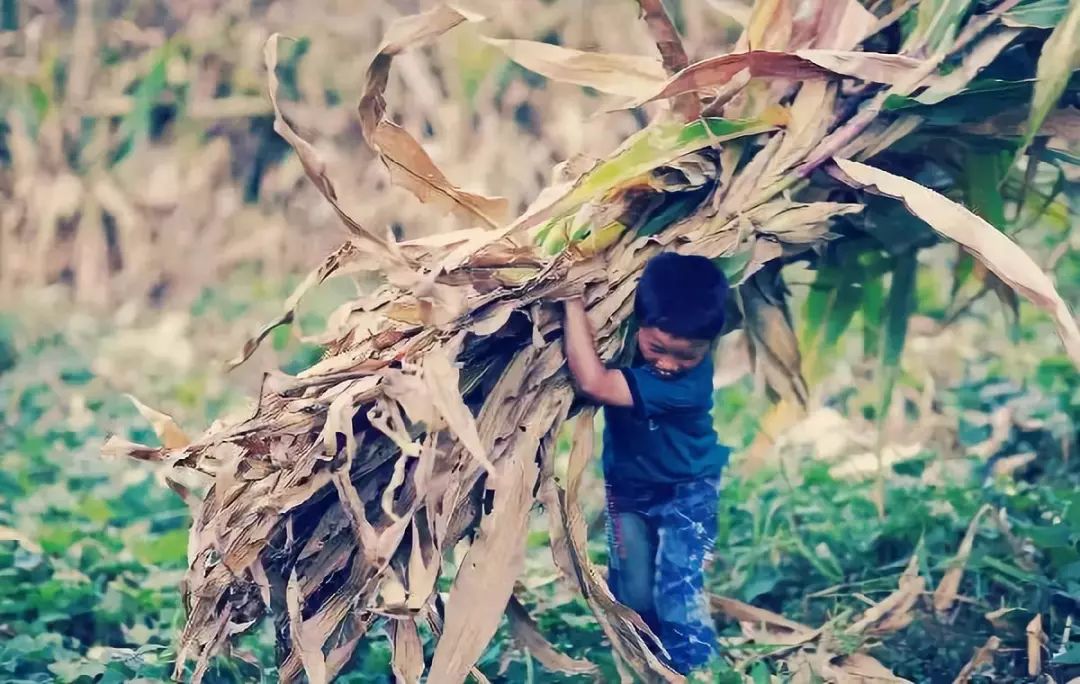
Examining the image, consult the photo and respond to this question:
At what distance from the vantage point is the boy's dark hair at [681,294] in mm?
1530

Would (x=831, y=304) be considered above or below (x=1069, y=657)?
above

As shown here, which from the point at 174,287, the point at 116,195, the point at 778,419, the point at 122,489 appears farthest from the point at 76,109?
the point at 778,419

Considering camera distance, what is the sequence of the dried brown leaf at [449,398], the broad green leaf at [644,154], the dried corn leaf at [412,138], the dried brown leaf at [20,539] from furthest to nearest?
the dried brown leaf at [20,539], the broad green leaf at [644,154], the dried corn leaf at [412,138], the dried brown leaf at [449,398]

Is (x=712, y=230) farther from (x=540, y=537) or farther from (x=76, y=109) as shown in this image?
(x=76, y=109)

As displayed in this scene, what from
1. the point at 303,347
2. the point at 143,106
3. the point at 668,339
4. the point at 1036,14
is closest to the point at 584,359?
the point at 668,339

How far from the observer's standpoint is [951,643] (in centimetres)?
187

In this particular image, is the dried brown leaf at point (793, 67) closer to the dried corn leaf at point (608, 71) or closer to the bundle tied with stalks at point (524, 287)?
the bundle tied with stalks at point (524, 287)

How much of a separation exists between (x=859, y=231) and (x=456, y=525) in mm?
739

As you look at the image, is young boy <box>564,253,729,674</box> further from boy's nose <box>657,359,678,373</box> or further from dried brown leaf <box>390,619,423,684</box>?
dried brown leaf <box>390,619,423,684</box>

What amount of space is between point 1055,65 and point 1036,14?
0.11m

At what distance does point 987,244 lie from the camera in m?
1.41

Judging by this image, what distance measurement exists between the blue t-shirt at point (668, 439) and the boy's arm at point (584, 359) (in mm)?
71

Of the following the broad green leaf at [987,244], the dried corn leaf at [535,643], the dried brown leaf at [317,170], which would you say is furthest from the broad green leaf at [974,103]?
the dried corn leaf at [535,643]

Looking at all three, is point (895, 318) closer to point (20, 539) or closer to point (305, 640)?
point (305, 640)
